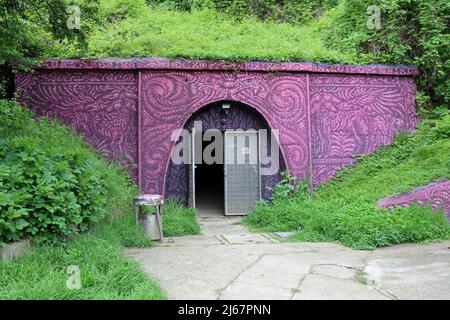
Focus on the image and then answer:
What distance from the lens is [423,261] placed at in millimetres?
6535

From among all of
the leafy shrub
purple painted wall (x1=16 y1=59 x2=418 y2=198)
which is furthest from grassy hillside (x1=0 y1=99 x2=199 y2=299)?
the leafy shrub

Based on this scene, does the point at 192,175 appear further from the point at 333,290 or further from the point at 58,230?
the point at 333,290

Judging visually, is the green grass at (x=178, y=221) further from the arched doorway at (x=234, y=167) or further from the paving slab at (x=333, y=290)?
Answer: the paving slab at (x=333, y=290)

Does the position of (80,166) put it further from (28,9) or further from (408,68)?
(408,68)

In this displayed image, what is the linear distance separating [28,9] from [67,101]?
2.73 m

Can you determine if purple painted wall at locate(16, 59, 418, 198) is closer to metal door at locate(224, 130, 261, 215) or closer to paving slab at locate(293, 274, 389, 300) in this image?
metal door at locate(224, 130, 261, 215)

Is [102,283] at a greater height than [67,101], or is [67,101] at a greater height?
[67,101]

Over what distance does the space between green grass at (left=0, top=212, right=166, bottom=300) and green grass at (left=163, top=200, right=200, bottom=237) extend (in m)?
2.73

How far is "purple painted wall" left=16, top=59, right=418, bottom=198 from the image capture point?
11.1m

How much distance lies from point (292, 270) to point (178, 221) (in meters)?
3.86

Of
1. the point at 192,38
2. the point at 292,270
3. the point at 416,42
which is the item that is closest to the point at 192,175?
the point at 192,38

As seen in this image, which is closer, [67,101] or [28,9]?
[28,9]

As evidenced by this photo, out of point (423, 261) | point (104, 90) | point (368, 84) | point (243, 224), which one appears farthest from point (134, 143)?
point (423, 261)

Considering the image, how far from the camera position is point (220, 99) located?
37.9ft
